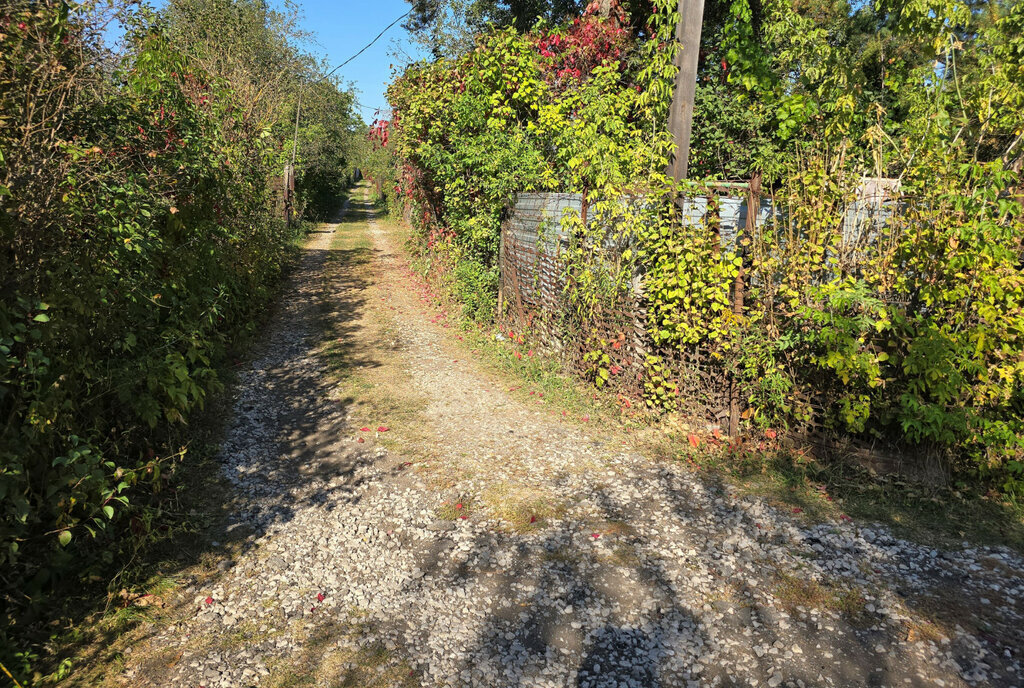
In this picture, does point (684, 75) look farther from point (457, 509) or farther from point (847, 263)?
point (457, 509)

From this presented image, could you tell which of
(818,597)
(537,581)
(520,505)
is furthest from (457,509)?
(818,597)

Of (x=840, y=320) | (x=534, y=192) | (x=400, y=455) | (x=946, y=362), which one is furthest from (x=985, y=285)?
(x=534, y=192)

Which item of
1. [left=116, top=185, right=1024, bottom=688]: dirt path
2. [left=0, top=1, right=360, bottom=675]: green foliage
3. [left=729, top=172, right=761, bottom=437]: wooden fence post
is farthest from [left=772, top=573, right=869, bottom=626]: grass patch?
[left=0, top=1, right=360, bottom=675]: green foliage

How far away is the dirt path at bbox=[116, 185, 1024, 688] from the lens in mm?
3109

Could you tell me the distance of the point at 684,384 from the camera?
5938 mm

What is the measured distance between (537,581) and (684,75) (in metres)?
5.11

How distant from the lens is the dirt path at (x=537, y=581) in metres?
3.11

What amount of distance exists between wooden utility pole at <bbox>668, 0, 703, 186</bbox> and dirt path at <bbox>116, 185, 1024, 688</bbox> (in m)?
3.04

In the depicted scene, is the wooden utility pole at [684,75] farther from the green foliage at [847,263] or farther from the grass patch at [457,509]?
the grass patch at [457,509]

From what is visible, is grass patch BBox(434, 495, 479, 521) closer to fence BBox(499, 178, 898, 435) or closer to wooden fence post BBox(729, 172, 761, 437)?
fence BBox(499, 178, 898, 435)

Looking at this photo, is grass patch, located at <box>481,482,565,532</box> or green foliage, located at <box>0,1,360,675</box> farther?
grass patch, located at <box>481,482,565,532</box>

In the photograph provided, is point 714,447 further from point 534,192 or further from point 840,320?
point 534,192

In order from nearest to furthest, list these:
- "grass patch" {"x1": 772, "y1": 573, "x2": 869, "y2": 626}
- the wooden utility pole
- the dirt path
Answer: the dirt path < "grass patch" {"x1": 772, "y1": 573, "x2": 869, "y2": 626} < the wooden utility pole

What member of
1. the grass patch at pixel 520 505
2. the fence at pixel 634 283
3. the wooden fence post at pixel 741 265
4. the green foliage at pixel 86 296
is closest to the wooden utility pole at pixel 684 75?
the fence at pixel 634 283
